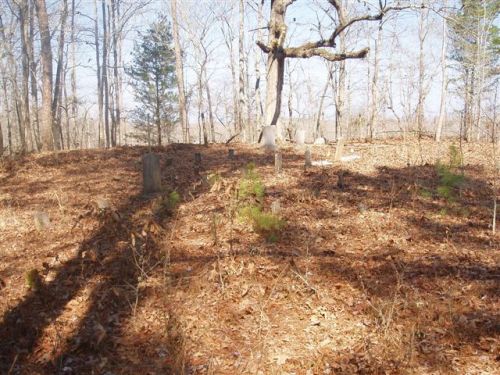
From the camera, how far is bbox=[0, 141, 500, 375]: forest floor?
11.8 feet

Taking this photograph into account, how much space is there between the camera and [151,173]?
25.2 ft

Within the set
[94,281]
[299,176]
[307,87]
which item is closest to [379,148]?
[299,176]

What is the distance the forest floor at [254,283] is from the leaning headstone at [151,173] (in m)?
0.25

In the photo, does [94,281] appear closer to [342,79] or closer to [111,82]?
[342,79]

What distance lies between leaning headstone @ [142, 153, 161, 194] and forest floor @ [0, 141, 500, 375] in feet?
0.83

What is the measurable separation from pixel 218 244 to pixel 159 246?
93 cm

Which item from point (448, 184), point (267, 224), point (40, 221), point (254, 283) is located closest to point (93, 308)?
point (254, 283)

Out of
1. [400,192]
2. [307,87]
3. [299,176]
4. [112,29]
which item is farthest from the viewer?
[307,87]

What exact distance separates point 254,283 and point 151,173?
3937 mm

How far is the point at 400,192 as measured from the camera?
7863 millimetres

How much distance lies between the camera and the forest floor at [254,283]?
359 centimetres

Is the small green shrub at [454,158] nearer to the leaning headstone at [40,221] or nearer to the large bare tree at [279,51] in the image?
the large bare tree at [279,51]

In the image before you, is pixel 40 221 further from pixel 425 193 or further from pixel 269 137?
pixel 269 137

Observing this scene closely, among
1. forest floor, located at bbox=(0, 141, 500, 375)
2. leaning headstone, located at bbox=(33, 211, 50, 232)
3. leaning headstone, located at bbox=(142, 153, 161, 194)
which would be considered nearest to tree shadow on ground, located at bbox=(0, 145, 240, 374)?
forest floor, located at bbox=(0, 141, 500, 375)
